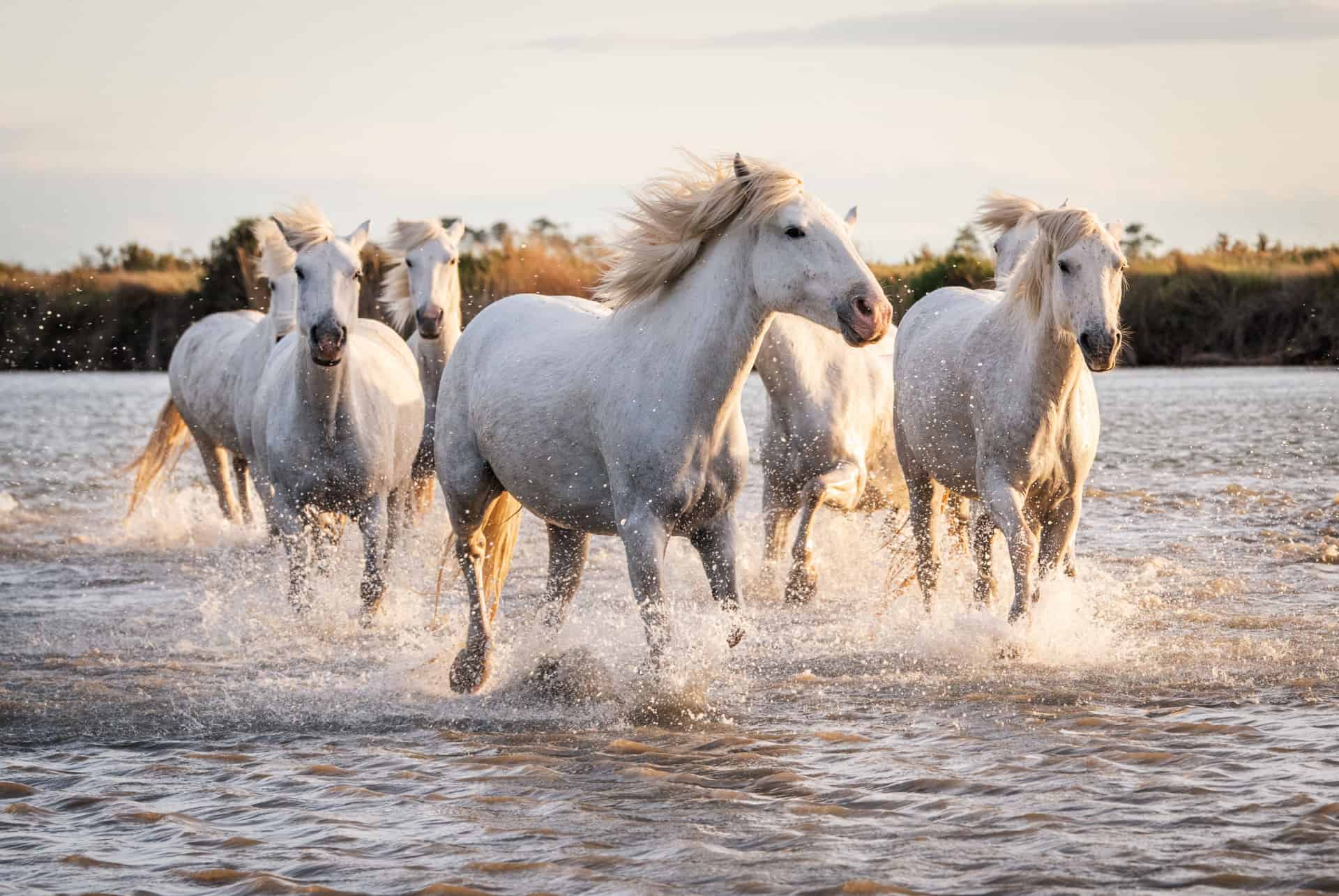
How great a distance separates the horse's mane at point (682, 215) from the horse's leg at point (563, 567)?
1.20 metres

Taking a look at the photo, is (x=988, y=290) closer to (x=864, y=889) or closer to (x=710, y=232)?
(x=710, y=232)

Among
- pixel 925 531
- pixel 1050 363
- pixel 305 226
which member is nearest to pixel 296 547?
pixel 305 226

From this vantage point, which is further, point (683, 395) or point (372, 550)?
point (372, 550)

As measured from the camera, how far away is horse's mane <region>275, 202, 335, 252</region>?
784cm

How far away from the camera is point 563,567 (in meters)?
6.46

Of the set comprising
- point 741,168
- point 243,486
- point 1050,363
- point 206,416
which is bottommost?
point 243,486

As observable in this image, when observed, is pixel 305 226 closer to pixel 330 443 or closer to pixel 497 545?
pixel 330 443

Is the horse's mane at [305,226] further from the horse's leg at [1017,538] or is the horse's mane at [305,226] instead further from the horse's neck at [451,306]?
the horse's leg at [1017,538]

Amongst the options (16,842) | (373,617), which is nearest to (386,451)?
(373,617)

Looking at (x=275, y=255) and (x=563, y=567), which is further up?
(x=275, y=255)

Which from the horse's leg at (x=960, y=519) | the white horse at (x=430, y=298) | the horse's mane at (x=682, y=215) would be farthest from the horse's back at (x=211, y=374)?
the horse's mane at (x=682, y=215)

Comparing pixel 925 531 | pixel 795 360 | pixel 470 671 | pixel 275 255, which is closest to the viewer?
pixel 470 671

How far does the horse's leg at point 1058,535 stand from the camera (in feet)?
22.3

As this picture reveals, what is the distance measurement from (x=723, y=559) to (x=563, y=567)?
47.4 inches
